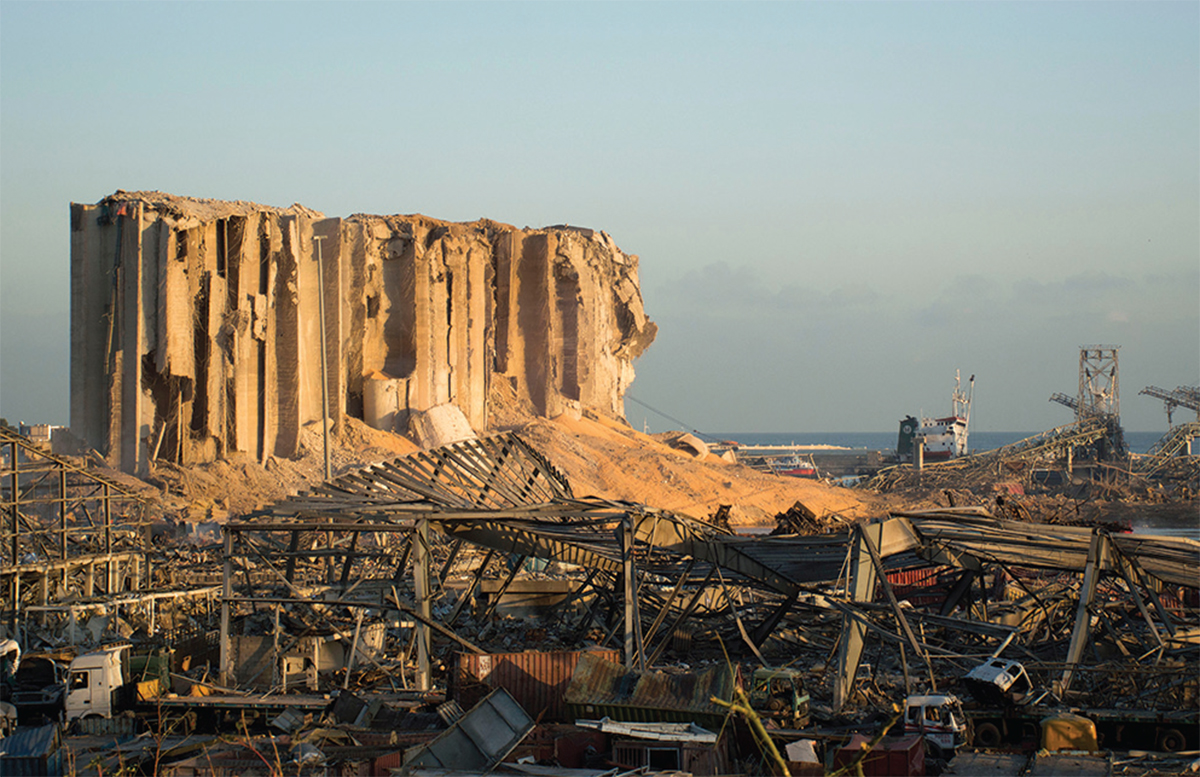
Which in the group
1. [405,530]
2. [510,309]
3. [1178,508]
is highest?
[510,309]

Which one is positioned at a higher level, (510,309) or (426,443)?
(510,309)

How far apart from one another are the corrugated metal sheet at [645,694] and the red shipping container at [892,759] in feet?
5.44

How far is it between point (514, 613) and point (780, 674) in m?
12.3

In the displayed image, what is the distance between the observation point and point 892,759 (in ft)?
49.7

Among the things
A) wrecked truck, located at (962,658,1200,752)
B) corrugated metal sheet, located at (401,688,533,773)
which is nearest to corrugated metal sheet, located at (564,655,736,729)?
corrugated metal sheet, located at (401,688,533,773)

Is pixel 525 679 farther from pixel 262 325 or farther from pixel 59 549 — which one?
pixel 262 325

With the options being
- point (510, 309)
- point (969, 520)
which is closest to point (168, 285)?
point (510, 309)

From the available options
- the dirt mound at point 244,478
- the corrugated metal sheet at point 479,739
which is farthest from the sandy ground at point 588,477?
the corrugated metal sheet at point 479,739

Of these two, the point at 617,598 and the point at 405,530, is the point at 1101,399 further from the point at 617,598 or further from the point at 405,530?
the point at 405,530

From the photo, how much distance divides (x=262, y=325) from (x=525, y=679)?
37357mm

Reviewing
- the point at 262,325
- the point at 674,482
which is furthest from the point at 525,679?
the point at 674,482

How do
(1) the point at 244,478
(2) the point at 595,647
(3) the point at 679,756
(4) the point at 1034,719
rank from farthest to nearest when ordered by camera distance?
(1) the point at 244,478
(2) the point at 595,647
(4) the point at 1034,719
(3) the point at 679,756

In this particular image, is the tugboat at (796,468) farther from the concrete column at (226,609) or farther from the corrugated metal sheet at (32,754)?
the corrugated metal sheet at (32,754)

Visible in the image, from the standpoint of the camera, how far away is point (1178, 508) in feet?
225
